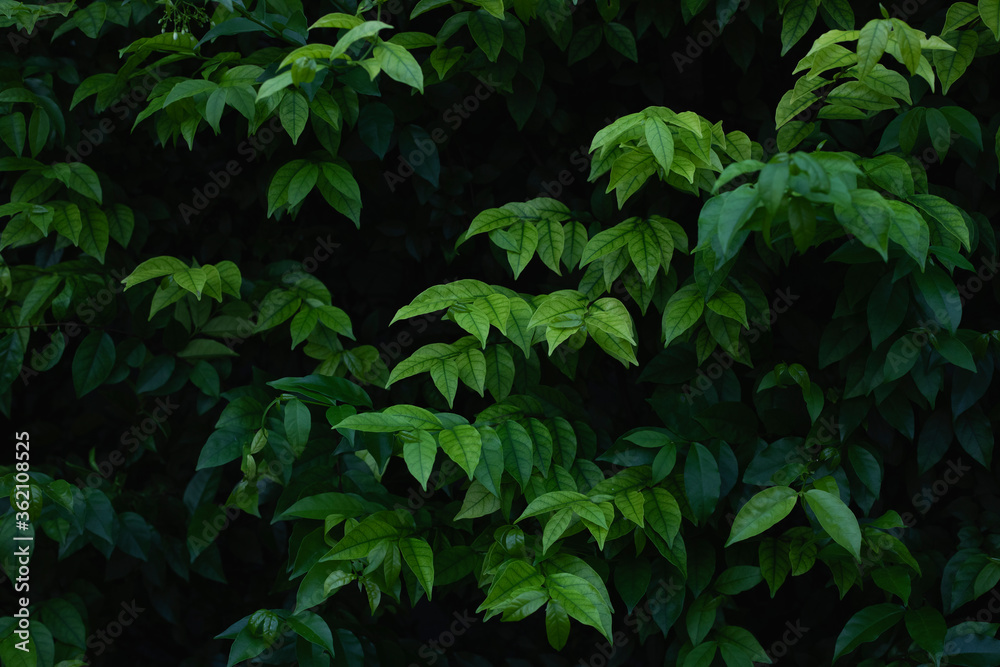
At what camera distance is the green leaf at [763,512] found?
167 cm

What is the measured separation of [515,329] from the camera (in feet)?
6.04

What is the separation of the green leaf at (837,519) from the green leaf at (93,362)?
6.00ft

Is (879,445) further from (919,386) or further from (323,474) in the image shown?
(323,474)

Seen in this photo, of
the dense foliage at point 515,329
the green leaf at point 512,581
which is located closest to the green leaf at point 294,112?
the dense foliage at point 515,329

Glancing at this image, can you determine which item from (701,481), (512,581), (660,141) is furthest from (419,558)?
Result: (660,141)

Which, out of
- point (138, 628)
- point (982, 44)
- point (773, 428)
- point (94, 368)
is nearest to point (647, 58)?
point (982, 44)

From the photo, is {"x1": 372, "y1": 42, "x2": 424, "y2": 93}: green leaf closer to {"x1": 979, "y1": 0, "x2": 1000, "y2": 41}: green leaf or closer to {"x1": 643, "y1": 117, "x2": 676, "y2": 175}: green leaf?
{"x1": 643, "y1": 117, "x2": 676, "y2": 175}: green leaf

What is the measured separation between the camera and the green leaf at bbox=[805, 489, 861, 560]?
1570mm

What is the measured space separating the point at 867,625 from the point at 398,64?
1615 millimetres

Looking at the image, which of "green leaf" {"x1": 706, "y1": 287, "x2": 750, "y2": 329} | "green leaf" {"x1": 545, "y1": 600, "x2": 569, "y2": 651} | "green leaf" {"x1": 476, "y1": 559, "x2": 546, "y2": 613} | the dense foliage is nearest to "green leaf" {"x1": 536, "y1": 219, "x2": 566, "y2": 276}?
the dense foliage

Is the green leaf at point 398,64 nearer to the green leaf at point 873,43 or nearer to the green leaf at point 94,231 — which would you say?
the green leaf at point 873,43

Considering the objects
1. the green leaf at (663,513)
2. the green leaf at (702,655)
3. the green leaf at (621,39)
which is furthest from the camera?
the green leaf at (621,39)

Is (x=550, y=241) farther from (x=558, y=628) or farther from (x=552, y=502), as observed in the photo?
(x=558, y=628)

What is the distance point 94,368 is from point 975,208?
93.7 inches
